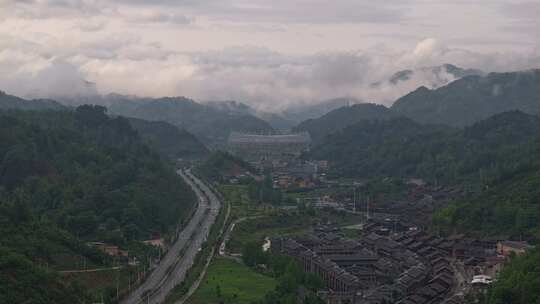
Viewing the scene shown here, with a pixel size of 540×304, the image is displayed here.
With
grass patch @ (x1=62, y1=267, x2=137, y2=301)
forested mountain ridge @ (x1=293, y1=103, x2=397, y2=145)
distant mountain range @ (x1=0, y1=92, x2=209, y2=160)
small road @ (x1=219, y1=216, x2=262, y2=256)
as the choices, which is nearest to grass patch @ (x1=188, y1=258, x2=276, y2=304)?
grass patch @ (x1=62, y1=267, x2=137, y2=301)

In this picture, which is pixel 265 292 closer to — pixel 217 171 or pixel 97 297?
pixel 97 297

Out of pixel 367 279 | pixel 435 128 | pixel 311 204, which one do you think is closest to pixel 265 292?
pixel 367 279

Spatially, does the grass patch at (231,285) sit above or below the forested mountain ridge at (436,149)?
below

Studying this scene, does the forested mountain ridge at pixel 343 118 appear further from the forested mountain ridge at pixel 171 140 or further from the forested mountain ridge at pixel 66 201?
the forested mountain ridge at pixel 66 201

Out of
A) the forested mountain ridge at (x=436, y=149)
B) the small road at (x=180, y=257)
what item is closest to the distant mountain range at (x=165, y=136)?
the forested mountain ridge at (x=436, y=149)

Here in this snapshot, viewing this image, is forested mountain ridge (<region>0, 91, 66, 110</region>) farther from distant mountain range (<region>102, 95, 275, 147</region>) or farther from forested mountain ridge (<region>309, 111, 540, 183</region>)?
forested mountain ridge (<region>309, 111, 540, 183</region>)

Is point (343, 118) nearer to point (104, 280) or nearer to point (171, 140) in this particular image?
point (171, 140)
